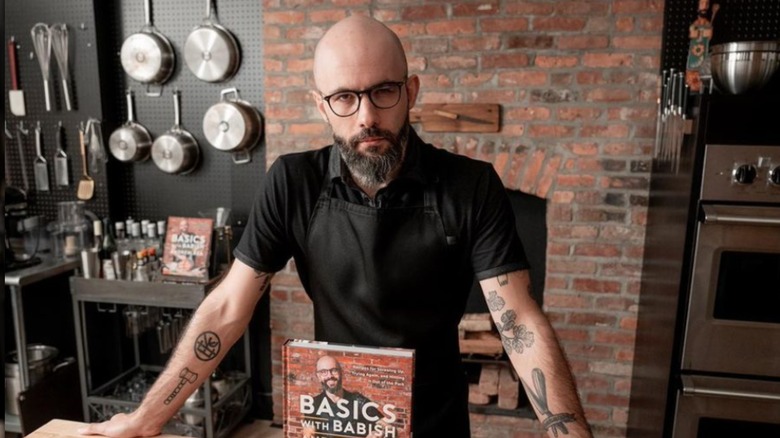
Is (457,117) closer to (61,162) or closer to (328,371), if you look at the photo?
(328,371)

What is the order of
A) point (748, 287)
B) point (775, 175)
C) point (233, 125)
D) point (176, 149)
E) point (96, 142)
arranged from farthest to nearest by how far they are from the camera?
point (96, 142), point (176, 149), point (233, 125), point (748, 287), point (775, 175)

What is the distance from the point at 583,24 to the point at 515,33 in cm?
27

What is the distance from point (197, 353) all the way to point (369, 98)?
0.68 m

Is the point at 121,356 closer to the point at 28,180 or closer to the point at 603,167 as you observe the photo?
the point at 28,180

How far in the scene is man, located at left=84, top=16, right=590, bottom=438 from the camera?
122cm

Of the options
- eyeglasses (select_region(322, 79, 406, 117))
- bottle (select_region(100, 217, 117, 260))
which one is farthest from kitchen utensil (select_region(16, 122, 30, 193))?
eyeglasses (select_region(322, 79, 406, 117))

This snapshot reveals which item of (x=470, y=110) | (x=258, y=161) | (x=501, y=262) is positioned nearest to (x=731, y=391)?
(x=501, y=262)

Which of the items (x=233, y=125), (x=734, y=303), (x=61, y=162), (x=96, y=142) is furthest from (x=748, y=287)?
(x=61, y=162)

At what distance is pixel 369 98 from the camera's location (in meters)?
1.21

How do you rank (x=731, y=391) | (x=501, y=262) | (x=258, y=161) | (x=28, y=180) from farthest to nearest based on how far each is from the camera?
(x=28, y=180) → (x=258, y=161) → (x=731, y=391) → (x=501, y=262)

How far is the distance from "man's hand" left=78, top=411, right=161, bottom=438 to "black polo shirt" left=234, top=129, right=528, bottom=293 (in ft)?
1.36

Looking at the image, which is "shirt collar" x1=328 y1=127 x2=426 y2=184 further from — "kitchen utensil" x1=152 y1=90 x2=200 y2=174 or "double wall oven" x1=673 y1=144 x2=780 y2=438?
"kitchen utensil" x1=152 y1=90 x2=200 y2=174

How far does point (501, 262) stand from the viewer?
1248mm

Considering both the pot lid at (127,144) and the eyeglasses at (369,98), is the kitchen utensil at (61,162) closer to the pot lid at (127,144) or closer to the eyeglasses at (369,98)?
the pot lid at (127,144)
